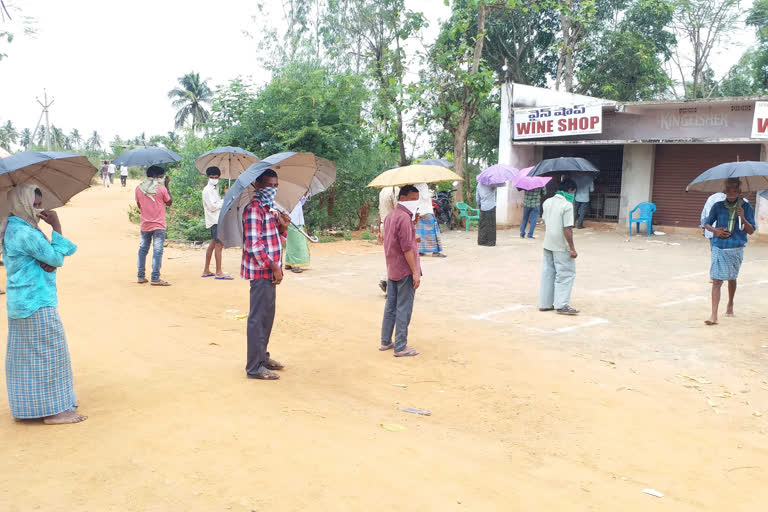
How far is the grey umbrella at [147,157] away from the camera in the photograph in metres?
9.14

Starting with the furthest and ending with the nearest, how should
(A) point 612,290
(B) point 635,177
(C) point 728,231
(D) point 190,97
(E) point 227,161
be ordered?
(D) point 190,97 < (B) point 635,177 < (E) point 227,161 < (A) point 612,290 < (C) point 728,231

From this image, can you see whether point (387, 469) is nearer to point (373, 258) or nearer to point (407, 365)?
point (407, 365)

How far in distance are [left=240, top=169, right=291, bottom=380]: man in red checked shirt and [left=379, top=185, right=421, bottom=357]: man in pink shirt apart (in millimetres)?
1256

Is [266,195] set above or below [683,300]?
above

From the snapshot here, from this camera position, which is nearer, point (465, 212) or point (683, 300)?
point (683, 300)

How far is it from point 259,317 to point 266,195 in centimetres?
99

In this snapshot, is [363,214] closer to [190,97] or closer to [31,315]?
[31,315]

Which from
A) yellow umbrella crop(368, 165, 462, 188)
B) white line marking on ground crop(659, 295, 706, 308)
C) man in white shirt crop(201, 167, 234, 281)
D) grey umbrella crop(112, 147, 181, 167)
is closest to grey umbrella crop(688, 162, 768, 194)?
white line marking on ground crop(659, 295, 706, 308)

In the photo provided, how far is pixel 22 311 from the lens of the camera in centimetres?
413

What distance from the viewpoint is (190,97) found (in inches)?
2394

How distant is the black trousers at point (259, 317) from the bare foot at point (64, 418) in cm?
135

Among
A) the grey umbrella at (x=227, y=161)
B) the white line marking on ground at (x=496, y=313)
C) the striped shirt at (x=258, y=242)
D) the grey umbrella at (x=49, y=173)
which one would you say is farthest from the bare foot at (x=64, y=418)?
the grey umbrella at (x=227, y=161)

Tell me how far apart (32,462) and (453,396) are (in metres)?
2.97

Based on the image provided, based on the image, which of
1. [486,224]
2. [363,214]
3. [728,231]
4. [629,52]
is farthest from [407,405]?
[629,52]
